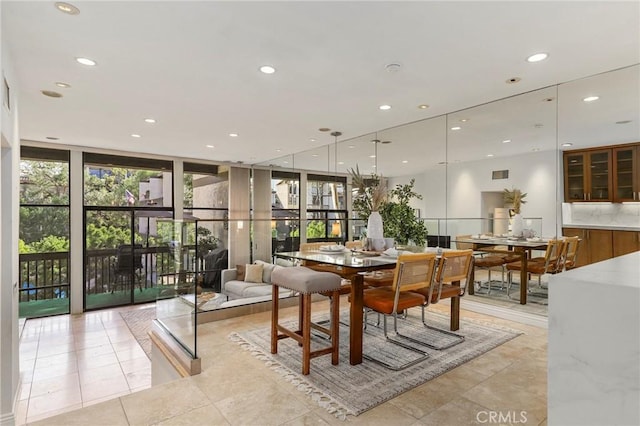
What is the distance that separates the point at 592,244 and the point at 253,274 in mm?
5022

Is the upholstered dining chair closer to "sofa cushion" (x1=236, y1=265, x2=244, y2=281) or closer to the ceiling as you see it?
the ceiling

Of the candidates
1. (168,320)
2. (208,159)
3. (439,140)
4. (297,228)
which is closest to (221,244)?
(297,228)

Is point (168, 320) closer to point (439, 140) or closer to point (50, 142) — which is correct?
point (439, 140)

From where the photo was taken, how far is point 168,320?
3.73 m

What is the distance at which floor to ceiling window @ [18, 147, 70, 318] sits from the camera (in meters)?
6.07

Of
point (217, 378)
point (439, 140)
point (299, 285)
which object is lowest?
point (217, 378)

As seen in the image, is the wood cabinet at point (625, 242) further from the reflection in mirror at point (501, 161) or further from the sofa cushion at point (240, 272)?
the sofa cushion at point (240, 272)

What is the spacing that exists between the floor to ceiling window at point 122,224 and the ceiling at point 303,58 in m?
2.16

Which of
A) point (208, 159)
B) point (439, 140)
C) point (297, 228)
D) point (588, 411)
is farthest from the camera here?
point (208, 159)

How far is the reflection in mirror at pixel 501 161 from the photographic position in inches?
156

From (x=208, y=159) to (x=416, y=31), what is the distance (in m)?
6.22

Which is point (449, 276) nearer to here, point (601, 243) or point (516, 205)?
point (516, 205)

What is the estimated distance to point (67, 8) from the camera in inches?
82.8

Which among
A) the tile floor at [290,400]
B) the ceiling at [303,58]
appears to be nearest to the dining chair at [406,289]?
the tile floor at [290,400]
